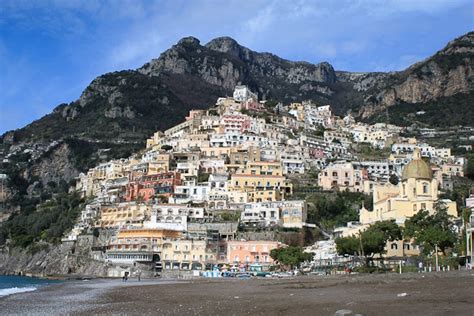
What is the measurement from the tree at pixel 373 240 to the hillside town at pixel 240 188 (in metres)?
4.50

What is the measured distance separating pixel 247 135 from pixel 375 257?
227 feet

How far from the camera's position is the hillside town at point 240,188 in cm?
8769

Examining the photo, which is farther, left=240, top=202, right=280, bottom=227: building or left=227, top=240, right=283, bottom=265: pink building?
left=240, top=202, right=280, bottom=227: building

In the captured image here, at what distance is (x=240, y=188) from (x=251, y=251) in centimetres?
2103

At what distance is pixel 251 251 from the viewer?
307ft

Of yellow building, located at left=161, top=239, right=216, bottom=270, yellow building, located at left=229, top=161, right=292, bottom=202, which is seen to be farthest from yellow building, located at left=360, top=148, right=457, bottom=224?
yellow building, located at left=229, top=161, right=292, bottom=202

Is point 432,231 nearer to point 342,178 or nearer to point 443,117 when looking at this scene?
point 342,178

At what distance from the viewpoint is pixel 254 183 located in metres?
115

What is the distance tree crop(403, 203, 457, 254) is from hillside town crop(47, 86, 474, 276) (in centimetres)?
349

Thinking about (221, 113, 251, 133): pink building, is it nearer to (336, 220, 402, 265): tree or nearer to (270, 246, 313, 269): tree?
(270, 246, 313, 269): tree

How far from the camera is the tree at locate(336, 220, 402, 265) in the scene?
64.4 metres

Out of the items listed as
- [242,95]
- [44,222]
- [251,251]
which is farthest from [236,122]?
[251,251]

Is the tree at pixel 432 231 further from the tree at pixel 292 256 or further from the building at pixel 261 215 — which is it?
the building at pixel 261 215

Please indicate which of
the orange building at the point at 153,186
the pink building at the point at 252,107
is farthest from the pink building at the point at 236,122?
the orange building at the point at 153,186
